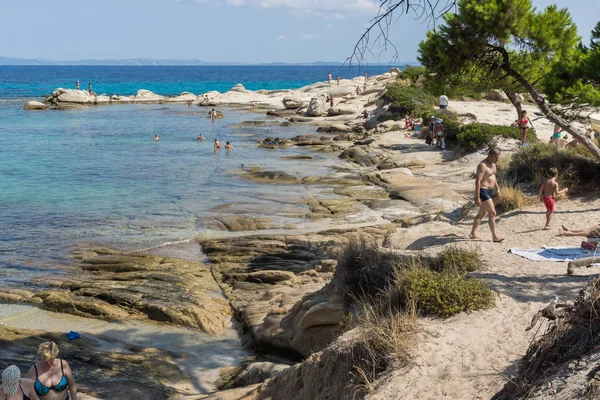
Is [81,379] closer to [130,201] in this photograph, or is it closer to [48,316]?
[48,316]

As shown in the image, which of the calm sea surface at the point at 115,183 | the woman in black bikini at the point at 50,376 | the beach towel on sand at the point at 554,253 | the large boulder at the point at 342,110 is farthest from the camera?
the large boulder at the point at 342,110

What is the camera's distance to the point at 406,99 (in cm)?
4128

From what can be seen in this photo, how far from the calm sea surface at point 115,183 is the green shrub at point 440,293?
8.98 feet

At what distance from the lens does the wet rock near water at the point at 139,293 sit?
12.7 m

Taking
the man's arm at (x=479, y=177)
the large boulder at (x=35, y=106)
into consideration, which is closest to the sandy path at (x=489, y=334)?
the man's arm at (x=479, y=177)

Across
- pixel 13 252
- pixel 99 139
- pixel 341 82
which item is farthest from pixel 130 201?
pixel 341 82

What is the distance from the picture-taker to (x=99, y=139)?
41594mm

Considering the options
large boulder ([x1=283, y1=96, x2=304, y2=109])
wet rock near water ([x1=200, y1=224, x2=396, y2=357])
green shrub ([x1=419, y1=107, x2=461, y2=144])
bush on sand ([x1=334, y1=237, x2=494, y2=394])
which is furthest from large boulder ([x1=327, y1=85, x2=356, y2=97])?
bush on sand ([x1=334, y1=237, x2=494, y2=394])

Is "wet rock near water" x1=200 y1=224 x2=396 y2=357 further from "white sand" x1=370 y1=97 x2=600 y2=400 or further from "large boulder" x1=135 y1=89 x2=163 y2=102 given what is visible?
"large boulder" x1=135 y1=89 x2=163 y2=102

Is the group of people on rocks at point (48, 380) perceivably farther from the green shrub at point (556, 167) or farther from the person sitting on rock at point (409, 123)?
the person sitting on rock at point (409, 123)

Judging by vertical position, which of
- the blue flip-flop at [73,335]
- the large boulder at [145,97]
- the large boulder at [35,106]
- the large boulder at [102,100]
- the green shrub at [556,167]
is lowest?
the blue flip-flop at [73,335]

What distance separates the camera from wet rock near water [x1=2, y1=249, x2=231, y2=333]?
1270 centimetres

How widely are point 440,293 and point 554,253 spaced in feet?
13.1

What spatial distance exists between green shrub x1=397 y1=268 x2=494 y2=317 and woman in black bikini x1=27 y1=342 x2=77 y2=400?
158 inches
